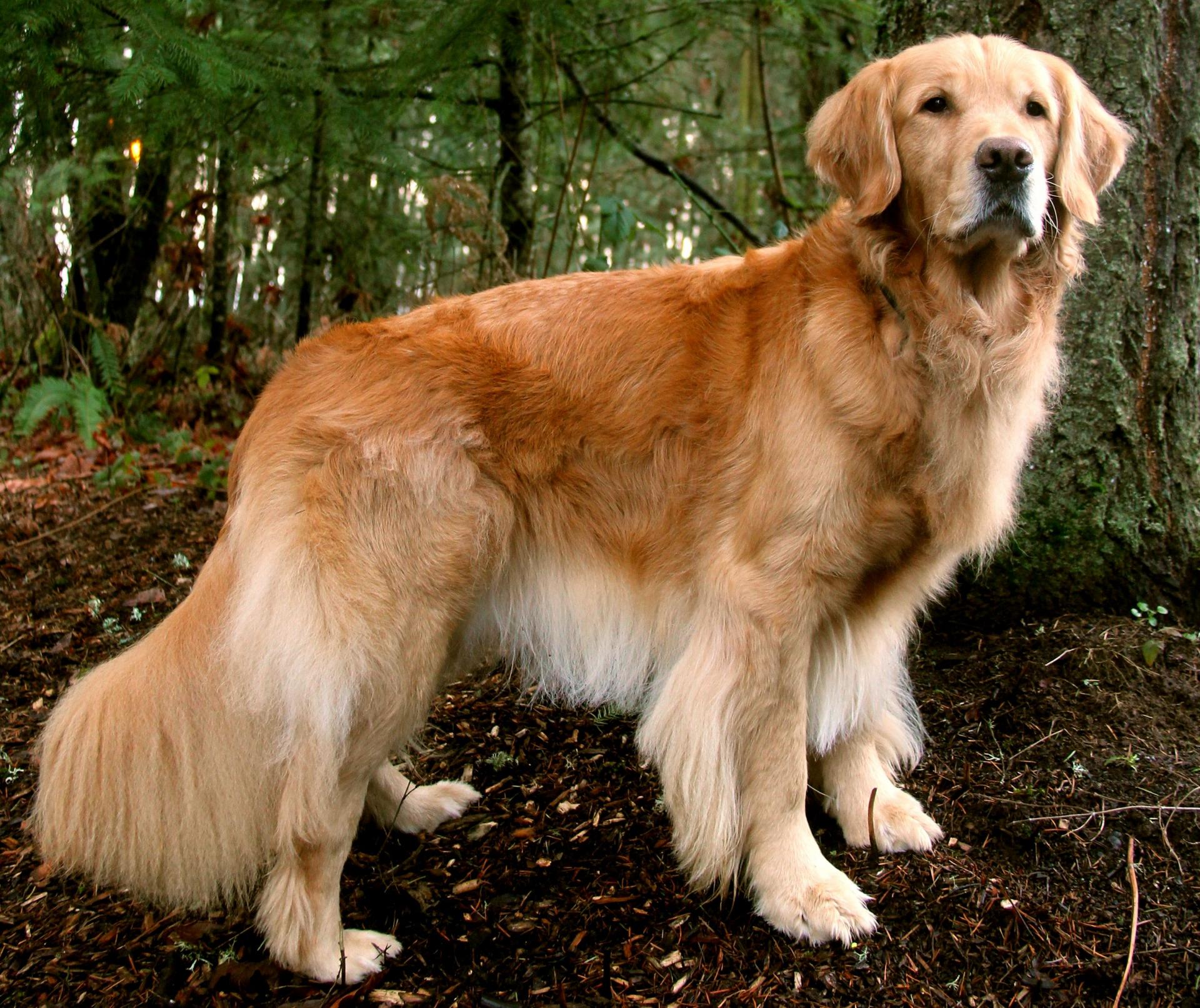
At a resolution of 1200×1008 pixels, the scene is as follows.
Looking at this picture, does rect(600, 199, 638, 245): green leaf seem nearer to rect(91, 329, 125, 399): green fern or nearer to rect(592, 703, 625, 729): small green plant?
rect(592, 703, 625, 729): small green plant

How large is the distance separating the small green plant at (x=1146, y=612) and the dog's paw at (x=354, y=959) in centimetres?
245

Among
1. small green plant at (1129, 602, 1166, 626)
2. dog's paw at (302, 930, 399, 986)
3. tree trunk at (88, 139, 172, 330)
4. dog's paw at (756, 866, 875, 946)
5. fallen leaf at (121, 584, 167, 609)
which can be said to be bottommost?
dog's paw at (302, 930, 399, 986)

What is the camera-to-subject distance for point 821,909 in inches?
97.3

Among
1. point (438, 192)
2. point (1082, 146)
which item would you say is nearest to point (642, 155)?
point (438, 192)

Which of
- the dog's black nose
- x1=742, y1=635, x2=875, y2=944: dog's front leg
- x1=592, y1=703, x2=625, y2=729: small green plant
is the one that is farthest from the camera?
x1=592, y1=703, x2=625, y2=729: small green plant

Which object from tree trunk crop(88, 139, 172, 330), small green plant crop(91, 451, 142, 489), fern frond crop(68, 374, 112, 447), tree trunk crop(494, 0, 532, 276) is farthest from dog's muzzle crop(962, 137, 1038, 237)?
tree trunk crop(88, 139, 172, 330)

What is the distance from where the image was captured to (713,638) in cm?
258

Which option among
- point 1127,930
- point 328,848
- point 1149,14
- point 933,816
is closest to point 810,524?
point 933,816

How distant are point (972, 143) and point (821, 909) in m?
1.85

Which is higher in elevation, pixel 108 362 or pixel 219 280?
pixel 219 280

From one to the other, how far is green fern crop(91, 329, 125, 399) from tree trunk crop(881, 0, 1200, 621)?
471cm

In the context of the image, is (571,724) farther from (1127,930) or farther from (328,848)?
(1127,930)

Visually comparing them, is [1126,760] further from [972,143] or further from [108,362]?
[108,362]

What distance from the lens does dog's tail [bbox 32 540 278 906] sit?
8.18ft
